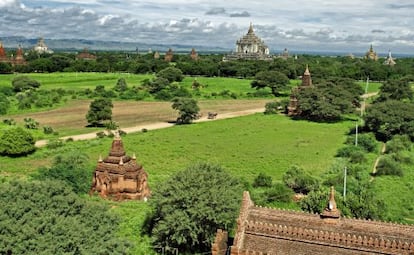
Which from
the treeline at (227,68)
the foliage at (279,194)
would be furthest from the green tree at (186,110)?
the treeline at (227,68)

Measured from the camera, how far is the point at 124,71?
14700cm

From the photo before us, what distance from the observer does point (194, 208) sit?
2481 centimetres

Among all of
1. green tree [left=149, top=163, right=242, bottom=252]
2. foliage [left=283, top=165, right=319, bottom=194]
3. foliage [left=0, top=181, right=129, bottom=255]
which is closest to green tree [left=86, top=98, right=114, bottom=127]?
foliage [left=283, top=165, right=319, bottom=194]

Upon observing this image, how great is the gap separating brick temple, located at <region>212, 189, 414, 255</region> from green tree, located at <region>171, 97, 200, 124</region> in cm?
4897

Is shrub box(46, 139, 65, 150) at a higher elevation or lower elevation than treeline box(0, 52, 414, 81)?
lower

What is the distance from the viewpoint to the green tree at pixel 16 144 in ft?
156

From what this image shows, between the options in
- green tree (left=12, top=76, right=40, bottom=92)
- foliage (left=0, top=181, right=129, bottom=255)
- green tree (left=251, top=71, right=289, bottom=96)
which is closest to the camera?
foliage (left=0, top=181, right=129, bottom=255)

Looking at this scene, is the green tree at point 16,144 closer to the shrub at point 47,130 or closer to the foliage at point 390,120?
the shrub at point 47,130

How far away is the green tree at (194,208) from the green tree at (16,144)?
2591cm

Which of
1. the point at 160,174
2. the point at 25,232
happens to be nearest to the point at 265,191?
the point at 160,174

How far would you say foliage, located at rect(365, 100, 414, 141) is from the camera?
56.5m

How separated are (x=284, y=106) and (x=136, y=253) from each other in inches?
2237

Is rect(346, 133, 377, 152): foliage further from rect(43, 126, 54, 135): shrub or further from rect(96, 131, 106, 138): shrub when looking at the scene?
rect(43, 126, 54, 135): shrub

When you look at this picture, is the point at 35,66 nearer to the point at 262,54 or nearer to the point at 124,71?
the point at 124,71
